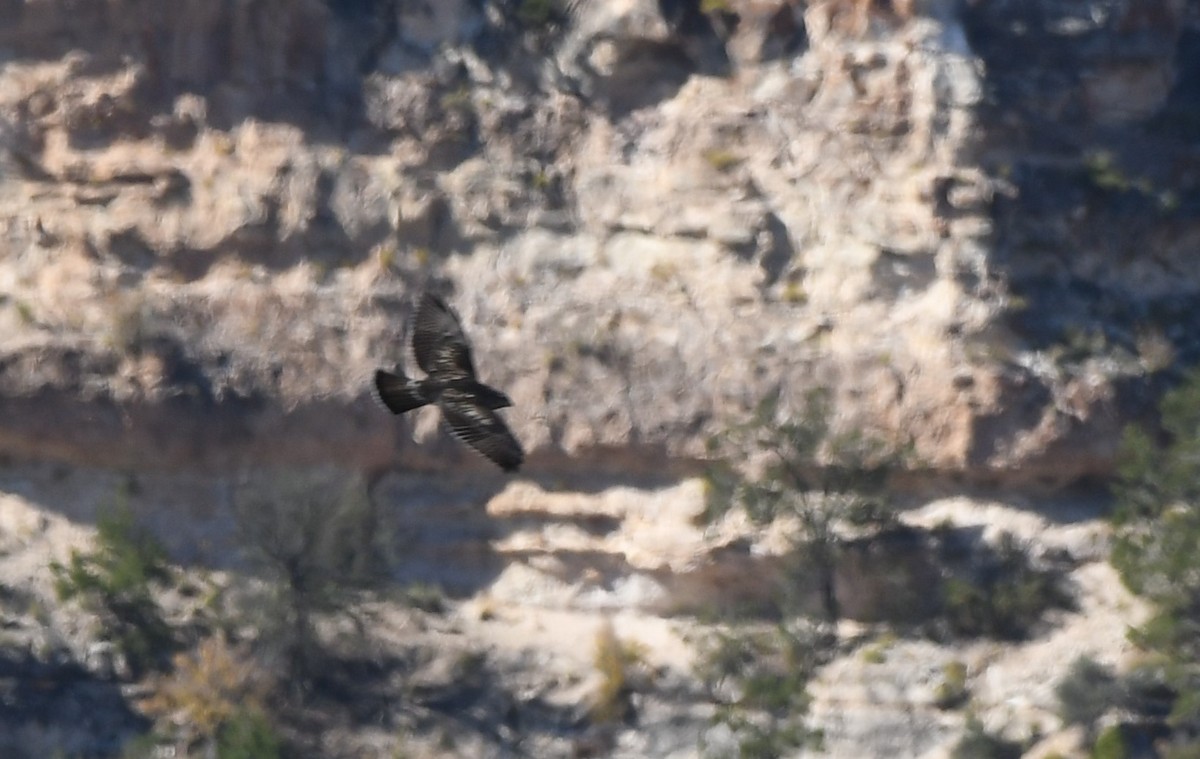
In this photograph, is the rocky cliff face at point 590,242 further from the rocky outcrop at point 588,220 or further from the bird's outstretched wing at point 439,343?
the bird's outstretched wing at point 439,343

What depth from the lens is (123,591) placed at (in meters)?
26.7

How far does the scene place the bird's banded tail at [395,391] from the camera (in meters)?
13.6

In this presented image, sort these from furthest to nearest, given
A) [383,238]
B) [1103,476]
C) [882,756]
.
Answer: [383,238], [1103,476], [882,756]

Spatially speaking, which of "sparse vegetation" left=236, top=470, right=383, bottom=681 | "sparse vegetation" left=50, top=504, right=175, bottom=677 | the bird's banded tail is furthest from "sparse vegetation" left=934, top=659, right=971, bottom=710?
the bird's banded tail

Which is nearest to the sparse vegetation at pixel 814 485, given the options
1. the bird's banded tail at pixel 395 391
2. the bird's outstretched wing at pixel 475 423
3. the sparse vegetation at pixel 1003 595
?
the sparse vegetation at pixel 1003 595

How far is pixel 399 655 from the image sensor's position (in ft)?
88.4

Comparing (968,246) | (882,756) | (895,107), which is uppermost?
(895,107)

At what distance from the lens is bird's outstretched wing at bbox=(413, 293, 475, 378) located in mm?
14172

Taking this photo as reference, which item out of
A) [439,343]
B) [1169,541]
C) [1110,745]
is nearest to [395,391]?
[439,343]

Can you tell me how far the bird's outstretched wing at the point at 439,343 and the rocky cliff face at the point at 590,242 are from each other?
12.9 meters

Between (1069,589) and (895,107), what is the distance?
689 centimetres

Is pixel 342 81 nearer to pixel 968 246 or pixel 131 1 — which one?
pixel 131 1

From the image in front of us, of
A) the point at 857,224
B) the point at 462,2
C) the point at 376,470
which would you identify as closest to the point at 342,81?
the point at 462,2

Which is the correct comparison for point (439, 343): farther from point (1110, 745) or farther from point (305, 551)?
point (305, 551)
